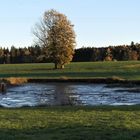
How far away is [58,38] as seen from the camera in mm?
93188

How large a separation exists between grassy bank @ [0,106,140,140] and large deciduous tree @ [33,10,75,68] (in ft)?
236

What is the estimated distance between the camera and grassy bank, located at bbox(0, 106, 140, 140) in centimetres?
1380

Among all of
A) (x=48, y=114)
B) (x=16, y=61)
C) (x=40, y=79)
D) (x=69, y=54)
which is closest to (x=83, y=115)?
(x=48, y=114)

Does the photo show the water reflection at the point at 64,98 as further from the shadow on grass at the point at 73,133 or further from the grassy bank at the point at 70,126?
the shadow on grass at the point at 73,133

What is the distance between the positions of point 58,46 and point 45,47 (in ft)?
11.3

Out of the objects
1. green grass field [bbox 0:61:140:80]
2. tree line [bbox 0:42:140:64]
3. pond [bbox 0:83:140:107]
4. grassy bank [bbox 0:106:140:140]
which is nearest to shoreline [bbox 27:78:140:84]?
green grass field [bbox 0:61:140:80]

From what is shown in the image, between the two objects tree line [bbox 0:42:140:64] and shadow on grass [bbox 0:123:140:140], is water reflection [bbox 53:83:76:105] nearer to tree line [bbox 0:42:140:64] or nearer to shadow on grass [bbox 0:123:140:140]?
shadow on grass [bbox 0:123:140:140]

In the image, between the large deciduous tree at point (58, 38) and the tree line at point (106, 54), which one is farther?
the tree line at point (106, 54)

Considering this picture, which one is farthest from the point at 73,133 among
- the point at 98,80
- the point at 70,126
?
the point at 98,80

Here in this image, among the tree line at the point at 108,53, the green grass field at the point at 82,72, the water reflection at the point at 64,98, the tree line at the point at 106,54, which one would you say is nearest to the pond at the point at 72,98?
the water reflection at the point at 64,98

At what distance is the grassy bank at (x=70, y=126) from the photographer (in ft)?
45.3

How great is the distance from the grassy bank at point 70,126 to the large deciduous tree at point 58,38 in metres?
72.1

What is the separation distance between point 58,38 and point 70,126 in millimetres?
77910

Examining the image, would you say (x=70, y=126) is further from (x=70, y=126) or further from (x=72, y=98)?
(x=72, y=98)
